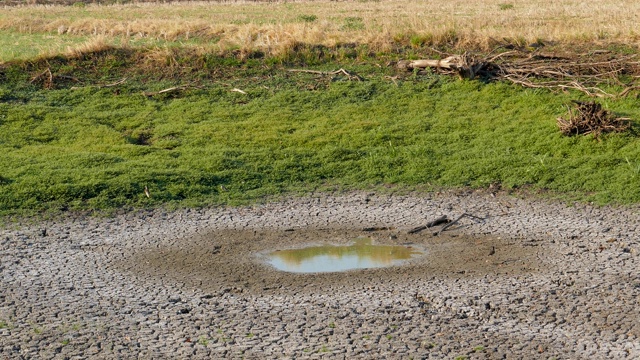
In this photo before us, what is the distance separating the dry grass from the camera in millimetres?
21172

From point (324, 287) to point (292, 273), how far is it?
2.00 feet

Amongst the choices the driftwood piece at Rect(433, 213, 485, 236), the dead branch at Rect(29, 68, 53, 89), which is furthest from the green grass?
the driftwood piece at Rect(433, 213, 485, 236)

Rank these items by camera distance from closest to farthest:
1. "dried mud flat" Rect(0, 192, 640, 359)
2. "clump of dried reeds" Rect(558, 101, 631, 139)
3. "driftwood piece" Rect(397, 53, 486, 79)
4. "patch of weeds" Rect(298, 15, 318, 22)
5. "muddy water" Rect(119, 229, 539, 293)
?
"dried mud flat" Rect(0, 192, 640, 359)
"muddy water" Rect(119, 229, 539, 293)
"clump of dried reeds" Rect(558, 101, 631, 139)
"driftwood piece" Rect(397, 53, 486, 79)
"patch of weeds" Rect(298, 15, 318, 22)

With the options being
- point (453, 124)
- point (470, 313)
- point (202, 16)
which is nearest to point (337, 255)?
point (470, 313)

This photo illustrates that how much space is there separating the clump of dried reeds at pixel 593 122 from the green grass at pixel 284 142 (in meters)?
0.19

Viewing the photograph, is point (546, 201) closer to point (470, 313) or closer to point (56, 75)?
point (470, 313)

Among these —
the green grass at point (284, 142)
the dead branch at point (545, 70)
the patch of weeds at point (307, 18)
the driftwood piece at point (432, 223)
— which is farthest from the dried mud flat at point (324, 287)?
the patch of weeds at point (307, 18)

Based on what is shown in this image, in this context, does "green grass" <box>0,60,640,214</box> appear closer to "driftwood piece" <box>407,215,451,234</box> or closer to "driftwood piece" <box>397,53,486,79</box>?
"driftwood piece" <box>397,53,486,79</box>

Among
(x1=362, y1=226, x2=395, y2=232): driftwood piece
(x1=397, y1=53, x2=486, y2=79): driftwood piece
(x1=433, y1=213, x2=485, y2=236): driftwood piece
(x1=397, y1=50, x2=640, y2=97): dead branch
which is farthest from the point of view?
(x1=397, y1=53, x2=486, y2=79): driftwood piece

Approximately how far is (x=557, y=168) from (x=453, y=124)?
10.1 feet

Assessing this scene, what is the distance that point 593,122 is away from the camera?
1458 cm

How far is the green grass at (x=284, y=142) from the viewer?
12.8 m

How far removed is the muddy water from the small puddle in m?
0.14

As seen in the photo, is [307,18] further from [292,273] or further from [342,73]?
[292,273]
